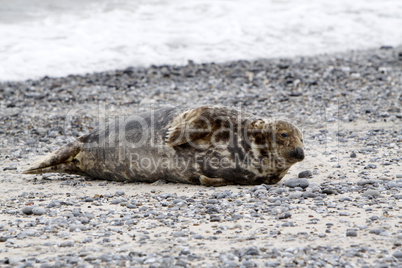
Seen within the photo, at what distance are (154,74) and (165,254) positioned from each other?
23.3ft

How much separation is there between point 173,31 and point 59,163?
30.6ft

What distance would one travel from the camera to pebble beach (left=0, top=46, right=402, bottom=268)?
335 cm

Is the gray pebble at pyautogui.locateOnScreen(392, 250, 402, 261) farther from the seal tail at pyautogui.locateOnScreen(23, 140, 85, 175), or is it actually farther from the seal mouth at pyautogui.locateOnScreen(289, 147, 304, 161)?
the seal tail at pyautogui.locateOnScreen(23, 140, 85, 175)

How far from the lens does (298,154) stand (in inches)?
194

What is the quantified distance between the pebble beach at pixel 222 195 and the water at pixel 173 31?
2.48 meters

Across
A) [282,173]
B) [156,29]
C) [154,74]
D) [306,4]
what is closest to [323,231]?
[282,173]

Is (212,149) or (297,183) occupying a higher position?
(212,149)

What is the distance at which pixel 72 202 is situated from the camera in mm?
4562

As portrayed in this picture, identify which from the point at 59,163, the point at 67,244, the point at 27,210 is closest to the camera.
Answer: the point at 67,244

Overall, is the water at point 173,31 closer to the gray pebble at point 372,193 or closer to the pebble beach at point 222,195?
the pebble beach at point 222,195

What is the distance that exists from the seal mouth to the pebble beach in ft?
0.65

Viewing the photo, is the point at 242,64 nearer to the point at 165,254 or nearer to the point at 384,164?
the point at 384,164

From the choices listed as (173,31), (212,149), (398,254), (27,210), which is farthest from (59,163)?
(173,31)

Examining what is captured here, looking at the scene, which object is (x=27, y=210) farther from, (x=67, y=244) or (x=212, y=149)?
(x=212, y=149)
